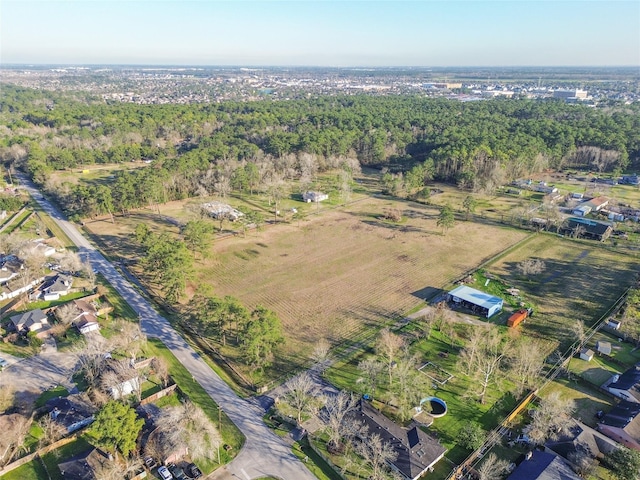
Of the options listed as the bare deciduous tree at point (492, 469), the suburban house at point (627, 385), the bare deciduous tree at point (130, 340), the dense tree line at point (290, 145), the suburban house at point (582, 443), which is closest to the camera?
the bare deciduous tree at point (492, 469)

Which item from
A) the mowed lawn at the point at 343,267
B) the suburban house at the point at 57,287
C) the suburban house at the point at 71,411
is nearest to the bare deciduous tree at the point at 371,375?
the mowed lawn at the point at 343,267

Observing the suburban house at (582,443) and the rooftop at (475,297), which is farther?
the rooftop at (475,297)

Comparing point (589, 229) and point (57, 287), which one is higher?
point (589, 229)

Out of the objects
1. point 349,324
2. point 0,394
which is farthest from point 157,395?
point 349,324

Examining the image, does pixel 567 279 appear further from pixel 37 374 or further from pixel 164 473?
pixel 37 374

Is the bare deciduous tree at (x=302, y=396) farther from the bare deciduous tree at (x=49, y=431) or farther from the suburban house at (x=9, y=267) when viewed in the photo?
the suburban house at (x=9, y=267)

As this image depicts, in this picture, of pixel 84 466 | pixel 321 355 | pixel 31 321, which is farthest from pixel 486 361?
pixel 31 321

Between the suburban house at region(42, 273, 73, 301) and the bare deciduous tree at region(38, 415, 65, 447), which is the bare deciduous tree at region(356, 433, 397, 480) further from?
the suburban house at region(42, 273, 73, 301)
